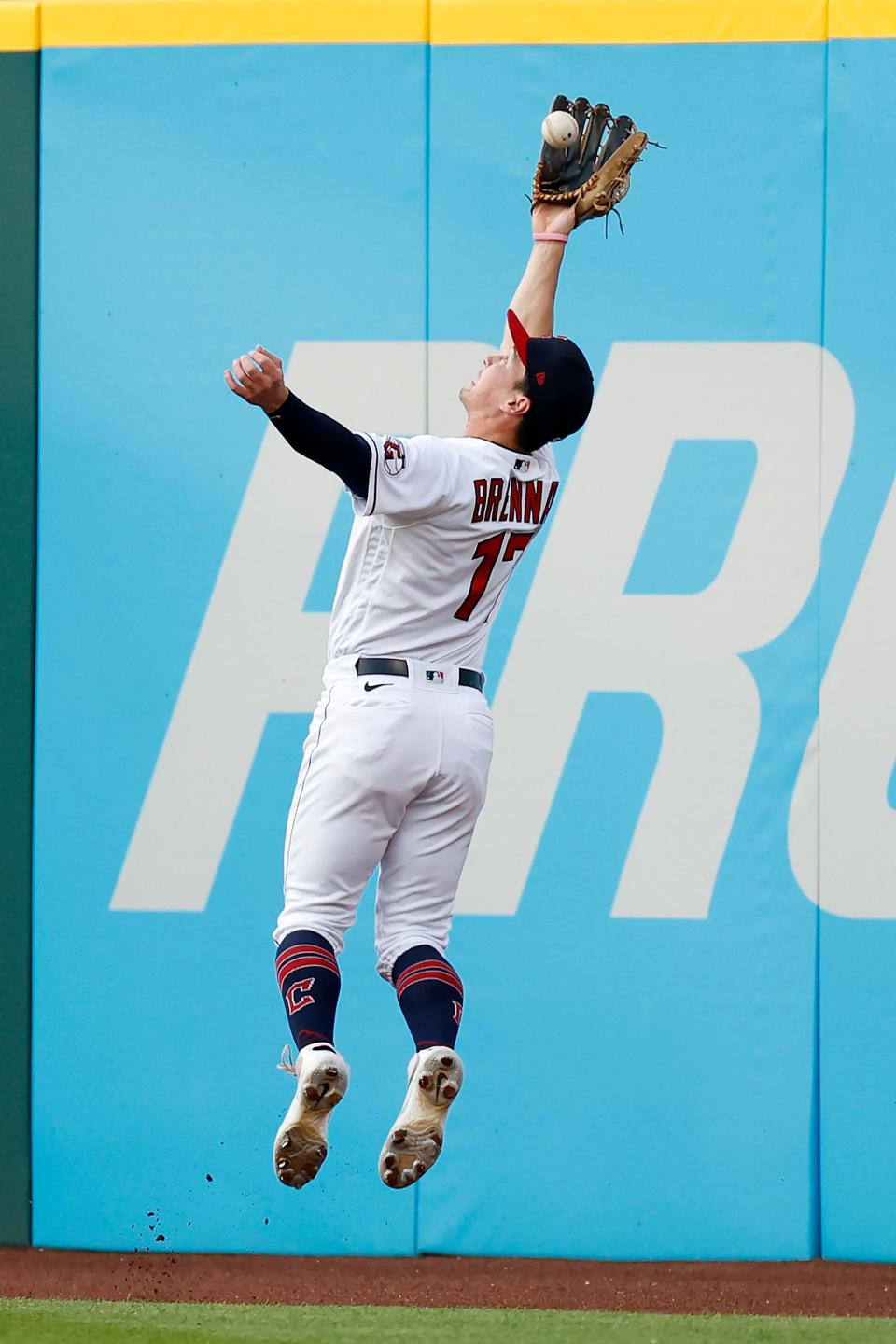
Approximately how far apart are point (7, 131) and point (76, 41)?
31cm

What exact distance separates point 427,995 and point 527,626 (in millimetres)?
1881

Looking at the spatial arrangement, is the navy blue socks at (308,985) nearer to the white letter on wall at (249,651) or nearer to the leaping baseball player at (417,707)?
the leaping baseball player at (417,707)

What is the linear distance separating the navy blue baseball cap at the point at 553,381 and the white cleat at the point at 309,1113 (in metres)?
1.13

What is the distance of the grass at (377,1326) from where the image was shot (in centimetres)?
376

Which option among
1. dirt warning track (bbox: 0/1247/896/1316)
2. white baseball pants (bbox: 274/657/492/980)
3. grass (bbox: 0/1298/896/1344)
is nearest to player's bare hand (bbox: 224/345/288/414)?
white baseball pants (bbox: 274/657/492/980)

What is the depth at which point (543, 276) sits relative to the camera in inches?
124

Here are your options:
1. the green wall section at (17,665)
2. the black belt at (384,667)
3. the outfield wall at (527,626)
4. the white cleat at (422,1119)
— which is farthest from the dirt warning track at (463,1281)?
the black belt at (384,667)

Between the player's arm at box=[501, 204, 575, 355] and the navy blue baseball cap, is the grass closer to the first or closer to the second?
the navy blue baseball cap

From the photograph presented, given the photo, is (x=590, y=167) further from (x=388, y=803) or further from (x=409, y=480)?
(x=388, y=803)

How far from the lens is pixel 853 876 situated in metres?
4.60

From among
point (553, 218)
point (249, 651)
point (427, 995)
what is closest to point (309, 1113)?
point (427, 995)

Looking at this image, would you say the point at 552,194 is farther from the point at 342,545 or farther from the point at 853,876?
the point at 853,876

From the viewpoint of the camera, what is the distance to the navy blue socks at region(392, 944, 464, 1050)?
286 centimetres

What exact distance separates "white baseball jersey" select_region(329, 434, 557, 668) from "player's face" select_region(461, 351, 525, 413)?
68 millimetres
